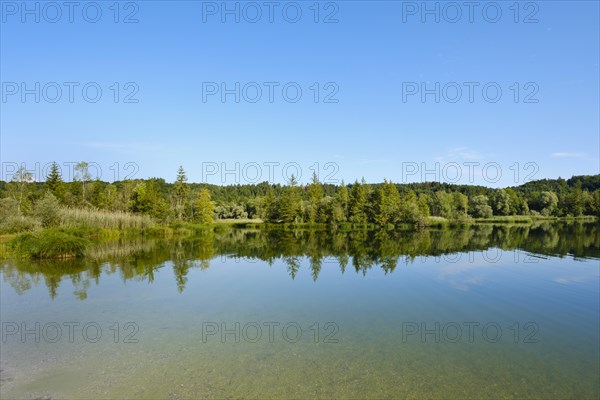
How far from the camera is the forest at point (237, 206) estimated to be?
39000mm

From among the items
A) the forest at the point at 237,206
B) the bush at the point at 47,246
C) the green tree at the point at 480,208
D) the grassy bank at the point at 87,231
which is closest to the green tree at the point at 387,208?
the forest at the point at 237,206

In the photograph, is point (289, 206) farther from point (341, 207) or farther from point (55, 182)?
point (55, 182)

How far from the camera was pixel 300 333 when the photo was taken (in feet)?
34.6

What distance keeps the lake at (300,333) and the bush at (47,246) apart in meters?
2.99

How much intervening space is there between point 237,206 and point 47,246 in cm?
7917

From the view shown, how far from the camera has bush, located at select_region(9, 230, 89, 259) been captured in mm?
23938

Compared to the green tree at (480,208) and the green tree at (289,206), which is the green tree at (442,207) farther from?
the green tree at (289,206)

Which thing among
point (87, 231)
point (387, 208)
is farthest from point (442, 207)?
point (87, 231)

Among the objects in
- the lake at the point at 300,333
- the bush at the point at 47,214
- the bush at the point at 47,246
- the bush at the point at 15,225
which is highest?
the bush at the point at 47,214

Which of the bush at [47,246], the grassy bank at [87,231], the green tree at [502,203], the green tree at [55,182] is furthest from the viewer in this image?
the green tree at [502,203]

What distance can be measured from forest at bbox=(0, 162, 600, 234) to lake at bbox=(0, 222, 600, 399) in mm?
20565

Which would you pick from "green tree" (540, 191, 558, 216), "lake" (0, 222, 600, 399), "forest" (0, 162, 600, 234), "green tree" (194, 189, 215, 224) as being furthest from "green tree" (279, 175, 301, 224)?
"green tree" (540, 191, 558, 216)

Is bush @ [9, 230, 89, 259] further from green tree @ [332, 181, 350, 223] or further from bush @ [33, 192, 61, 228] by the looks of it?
green tree @ [332, 181, 350, 223]

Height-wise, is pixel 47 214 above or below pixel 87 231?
above
